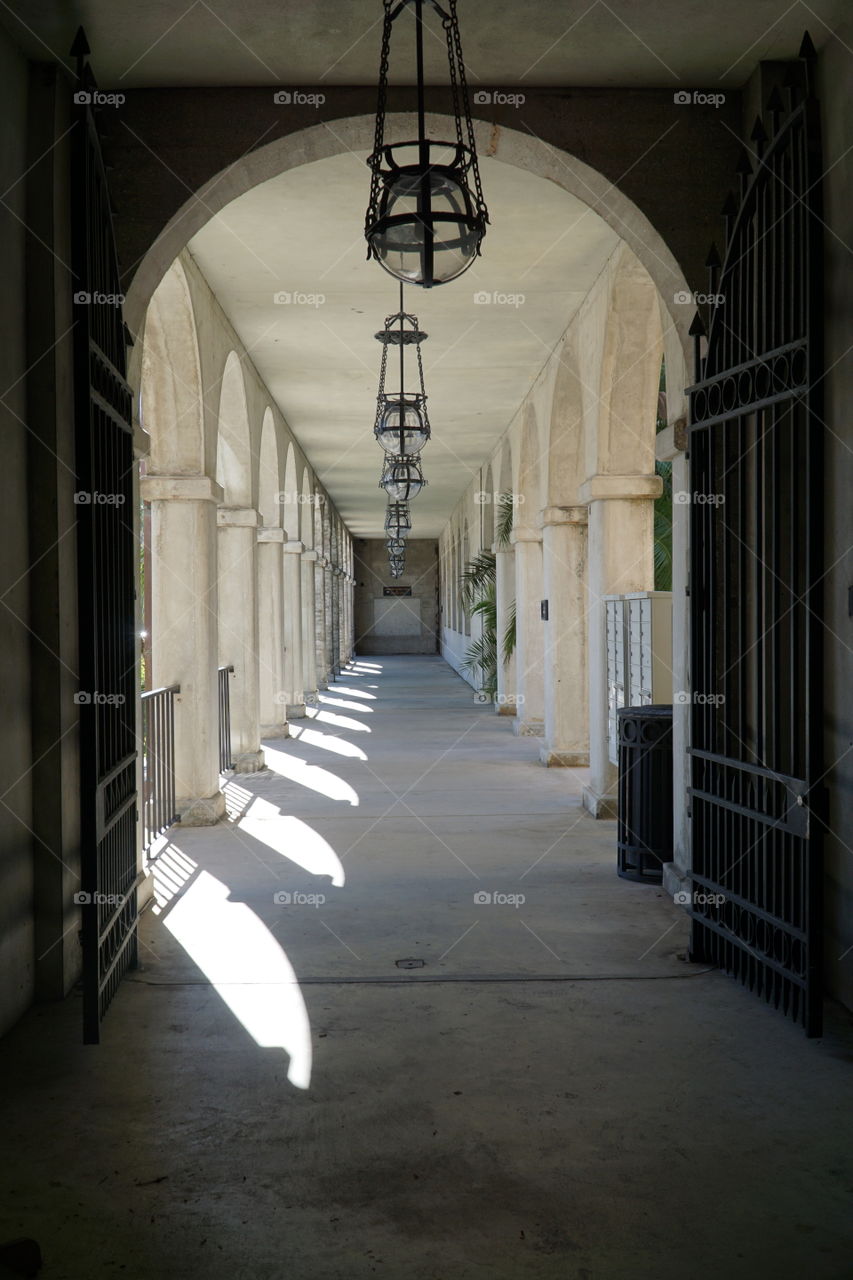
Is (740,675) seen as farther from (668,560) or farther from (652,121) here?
(668,560)

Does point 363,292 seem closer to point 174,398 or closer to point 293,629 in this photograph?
point 174,398

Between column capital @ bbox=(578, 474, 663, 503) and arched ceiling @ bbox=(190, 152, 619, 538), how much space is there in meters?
1.74

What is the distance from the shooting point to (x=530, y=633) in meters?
14.6

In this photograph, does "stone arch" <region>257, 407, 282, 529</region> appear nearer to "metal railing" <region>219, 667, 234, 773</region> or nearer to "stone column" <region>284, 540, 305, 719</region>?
"stone column" <region>284, 540, 305, 719</region>

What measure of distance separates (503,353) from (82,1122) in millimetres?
9864

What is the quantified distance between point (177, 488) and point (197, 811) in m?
2.65

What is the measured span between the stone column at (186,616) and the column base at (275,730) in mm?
5633

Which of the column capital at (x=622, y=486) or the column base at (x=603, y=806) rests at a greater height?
the column capital at (x=622, y=486)

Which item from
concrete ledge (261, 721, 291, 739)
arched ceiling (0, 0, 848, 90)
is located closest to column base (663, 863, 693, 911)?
arched ceiling (0, 0, 848, 90)

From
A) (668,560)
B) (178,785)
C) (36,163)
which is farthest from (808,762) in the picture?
(668,560)

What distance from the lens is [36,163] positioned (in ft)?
15.6

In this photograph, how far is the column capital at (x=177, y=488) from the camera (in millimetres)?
8961

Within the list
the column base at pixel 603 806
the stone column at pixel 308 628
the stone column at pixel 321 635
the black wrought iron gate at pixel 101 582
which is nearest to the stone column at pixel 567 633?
the column base at pixel 603 806

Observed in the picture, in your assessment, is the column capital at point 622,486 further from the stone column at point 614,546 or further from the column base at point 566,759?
the column base at point 566,759
